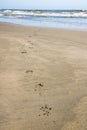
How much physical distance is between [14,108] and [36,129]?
667 millimetres

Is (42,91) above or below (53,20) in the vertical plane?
above

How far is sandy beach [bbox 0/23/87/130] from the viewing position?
395 centimetres

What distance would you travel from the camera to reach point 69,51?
881 cm

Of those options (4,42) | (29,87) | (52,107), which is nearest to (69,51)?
(4,42)

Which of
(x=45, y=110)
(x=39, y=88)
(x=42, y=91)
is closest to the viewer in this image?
(x=45, y=110)

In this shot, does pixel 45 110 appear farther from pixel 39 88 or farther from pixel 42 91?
pixel 39 88

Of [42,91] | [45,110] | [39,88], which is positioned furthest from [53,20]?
[45,110]

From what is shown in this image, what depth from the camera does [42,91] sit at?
502cm

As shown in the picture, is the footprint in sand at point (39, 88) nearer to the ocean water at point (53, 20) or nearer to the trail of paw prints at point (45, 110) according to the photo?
the trail of paw prints at point (45, 110)

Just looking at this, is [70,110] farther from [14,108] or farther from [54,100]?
[14,108]

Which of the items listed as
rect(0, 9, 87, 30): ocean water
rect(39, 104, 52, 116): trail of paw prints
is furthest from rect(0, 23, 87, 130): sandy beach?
rect(0, 9, 87, 30): ocean water

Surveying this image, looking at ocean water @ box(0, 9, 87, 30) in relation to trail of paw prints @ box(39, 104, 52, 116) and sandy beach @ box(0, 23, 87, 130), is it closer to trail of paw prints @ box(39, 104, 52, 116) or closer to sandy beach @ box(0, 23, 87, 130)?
sandy beach @ box(0, 23, 87, 130)

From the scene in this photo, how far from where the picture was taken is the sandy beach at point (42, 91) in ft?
12.9

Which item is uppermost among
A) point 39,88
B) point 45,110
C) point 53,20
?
point 45,110
